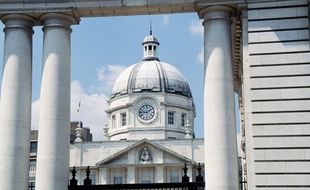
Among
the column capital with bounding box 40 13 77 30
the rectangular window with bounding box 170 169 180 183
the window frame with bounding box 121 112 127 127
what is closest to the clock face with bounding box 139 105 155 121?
the window frame with bounding box 121 112 127 127

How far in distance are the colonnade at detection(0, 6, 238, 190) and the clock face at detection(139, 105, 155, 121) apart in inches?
3940

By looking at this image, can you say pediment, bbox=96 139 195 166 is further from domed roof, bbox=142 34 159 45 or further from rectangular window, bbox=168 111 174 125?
domed roof, bbox=142 34 159 45

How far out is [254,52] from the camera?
23812 millimetres

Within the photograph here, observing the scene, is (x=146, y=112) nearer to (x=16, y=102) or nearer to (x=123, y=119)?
(x=123, y=119)

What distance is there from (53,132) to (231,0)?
8.62 metres

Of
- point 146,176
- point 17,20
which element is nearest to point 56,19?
point 17,20

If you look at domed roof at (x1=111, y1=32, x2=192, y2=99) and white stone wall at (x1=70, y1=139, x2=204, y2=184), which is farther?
domed roof at (x1=111, y1=32, x2=192, y2=99)

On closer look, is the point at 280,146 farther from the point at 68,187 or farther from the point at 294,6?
the point at 68,187

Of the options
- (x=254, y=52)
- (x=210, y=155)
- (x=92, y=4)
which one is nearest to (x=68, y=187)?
(x=210, y=155)

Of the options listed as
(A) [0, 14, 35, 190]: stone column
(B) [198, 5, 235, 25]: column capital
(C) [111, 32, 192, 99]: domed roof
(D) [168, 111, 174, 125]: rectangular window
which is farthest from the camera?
(C) [111, 32, 192, 99]: domed roof

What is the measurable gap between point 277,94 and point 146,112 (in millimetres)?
103405

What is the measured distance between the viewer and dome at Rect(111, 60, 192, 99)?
422ft

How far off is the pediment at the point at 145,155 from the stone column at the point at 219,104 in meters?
87.9

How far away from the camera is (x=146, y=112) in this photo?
126438 millimetres
